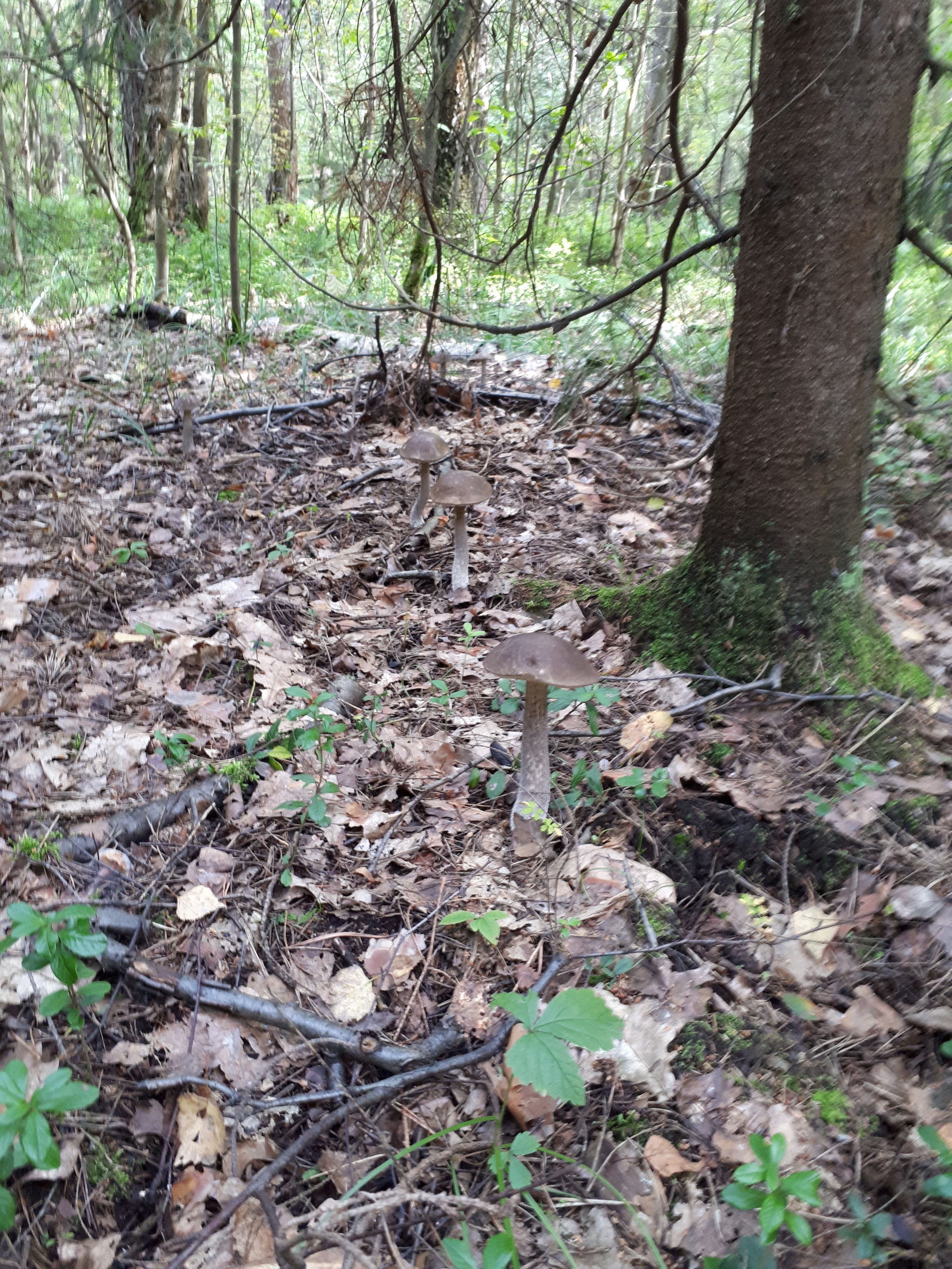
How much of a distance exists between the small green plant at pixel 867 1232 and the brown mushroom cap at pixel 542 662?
1.46 metres

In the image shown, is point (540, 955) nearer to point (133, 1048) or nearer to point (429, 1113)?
point (429, 1113)

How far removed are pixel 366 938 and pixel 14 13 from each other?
9.87 metres

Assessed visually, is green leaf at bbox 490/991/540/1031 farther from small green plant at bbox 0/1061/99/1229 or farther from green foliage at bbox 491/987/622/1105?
small green plant at bbox 0/1061/99/1229

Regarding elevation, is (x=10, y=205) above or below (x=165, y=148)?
below

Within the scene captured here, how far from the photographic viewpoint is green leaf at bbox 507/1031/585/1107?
5.37 ft

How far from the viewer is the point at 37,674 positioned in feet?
11.5

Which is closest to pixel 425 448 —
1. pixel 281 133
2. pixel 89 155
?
pixel 89 155

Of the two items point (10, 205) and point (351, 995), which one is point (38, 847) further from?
point (10, 205)

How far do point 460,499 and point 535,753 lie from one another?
2.13 meters

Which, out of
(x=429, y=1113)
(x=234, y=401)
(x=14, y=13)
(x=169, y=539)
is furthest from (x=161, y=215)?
(x=429, y=1113)

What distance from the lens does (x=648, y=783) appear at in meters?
2.73

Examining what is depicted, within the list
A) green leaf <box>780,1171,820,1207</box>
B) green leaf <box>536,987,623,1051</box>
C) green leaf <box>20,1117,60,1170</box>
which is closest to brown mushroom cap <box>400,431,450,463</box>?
green leaf <box>536,987,623,1051</box>

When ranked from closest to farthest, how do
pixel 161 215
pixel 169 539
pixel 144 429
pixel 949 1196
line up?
pixel 949 1196 → pixel 169 539 → pixel 144 429 → pixel 161 215

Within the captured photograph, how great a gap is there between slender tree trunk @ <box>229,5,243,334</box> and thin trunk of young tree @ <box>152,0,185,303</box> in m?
0.51
